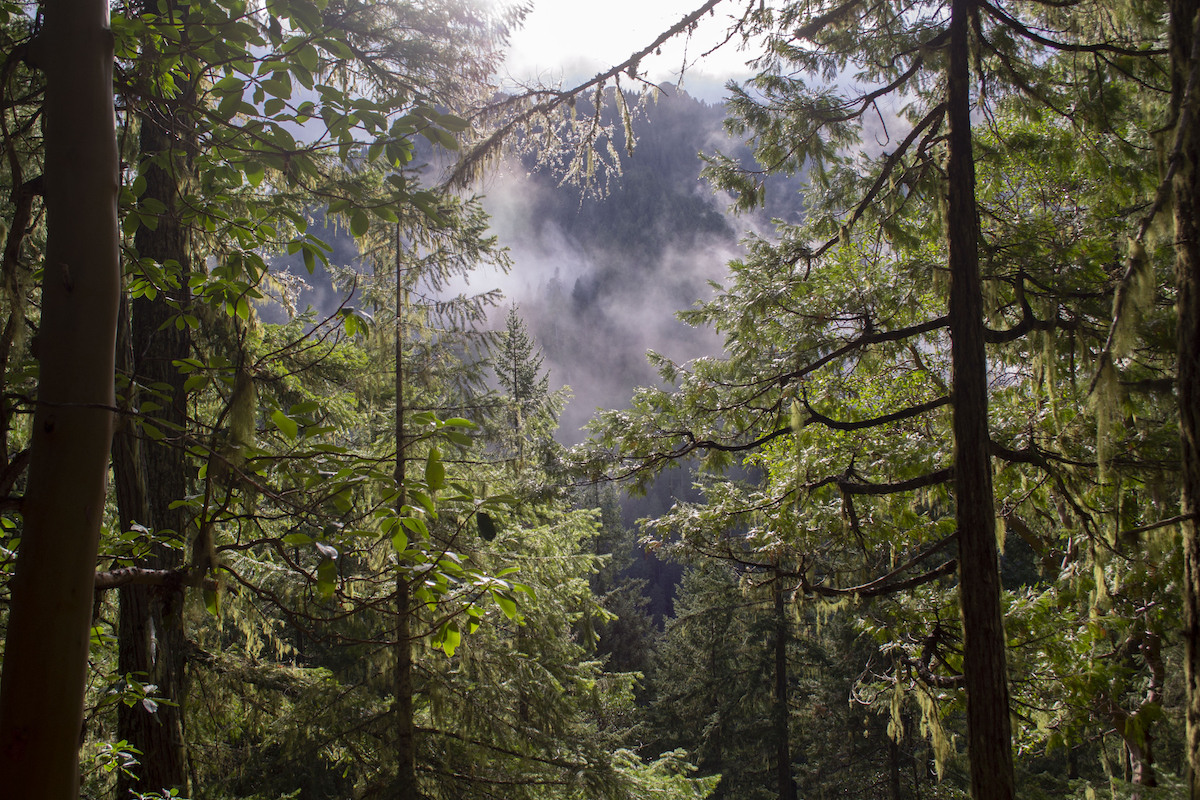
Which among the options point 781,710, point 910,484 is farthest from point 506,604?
point 781,710

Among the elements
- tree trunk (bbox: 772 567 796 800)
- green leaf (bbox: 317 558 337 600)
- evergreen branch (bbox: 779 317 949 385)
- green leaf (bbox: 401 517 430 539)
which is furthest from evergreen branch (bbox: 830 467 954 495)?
tree trunk (bbox: 772 567 796 800)

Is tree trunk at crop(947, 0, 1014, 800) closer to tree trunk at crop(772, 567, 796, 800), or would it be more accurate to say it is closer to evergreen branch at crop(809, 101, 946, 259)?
evergreen branch at crop(809, 101, 946, 259)

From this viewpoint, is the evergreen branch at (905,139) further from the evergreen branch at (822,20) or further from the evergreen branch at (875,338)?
the evergreen branch at (875,338)

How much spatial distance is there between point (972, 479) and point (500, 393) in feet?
16.8

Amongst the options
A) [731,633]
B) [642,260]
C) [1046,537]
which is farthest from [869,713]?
[642,260]

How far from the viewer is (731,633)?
19188mm

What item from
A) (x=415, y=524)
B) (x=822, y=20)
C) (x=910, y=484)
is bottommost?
(x=415, y=524)

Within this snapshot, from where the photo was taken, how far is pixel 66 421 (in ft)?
3.45

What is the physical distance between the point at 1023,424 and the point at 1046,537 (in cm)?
377

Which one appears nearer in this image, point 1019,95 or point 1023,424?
point 1019,95

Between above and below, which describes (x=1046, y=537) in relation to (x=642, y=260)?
below

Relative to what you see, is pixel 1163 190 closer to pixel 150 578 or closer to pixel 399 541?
pixel 399 541

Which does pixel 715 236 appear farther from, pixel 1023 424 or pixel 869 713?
pixel 1023 424

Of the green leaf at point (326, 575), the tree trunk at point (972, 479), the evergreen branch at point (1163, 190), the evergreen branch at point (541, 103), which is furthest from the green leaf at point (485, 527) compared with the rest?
the tree trunk at point (972, 479)
